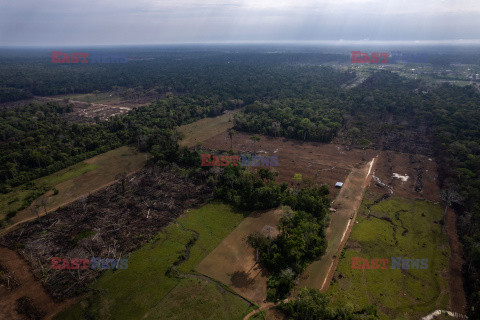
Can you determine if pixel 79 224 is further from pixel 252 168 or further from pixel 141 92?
pixel 141 92

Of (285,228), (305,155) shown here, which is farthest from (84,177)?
(305,155)

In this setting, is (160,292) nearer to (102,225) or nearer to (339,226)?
(102,225)

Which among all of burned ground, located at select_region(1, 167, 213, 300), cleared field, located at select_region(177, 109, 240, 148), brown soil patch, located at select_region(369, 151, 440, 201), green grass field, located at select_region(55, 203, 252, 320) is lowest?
green grass field, located at select_region(55, 203, 252, 320)

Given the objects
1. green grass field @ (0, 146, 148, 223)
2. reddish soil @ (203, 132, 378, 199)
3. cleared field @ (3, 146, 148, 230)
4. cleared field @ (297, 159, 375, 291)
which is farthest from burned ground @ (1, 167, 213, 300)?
cleared field @ (297, 159, 375, 291)

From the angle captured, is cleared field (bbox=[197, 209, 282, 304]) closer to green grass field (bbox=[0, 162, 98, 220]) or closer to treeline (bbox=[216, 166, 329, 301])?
treeline (bbox=[216, 166, 329, 301])

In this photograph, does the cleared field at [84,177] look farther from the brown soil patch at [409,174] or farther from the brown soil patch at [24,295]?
the brown soil patch at [409,174]

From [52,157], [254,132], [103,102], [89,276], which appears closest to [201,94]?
[103,102]

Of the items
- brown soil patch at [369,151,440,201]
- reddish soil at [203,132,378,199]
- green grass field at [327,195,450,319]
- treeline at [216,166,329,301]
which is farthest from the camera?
reddish soil at [203,132,378,199]
